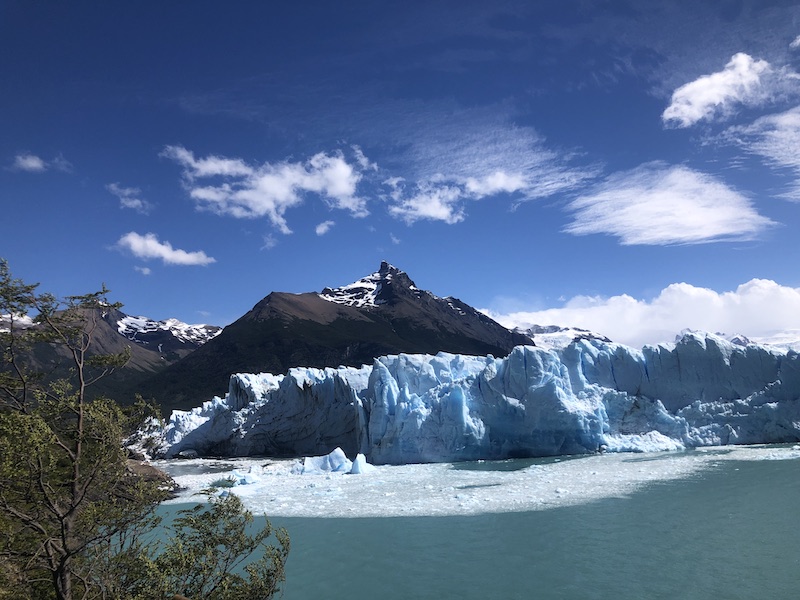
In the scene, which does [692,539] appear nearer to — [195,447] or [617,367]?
[617,367]

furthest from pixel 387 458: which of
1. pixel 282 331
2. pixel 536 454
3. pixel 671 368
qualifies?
pixel 282 331

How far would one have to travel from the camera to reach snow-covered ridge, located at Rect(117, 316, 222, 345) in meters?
145

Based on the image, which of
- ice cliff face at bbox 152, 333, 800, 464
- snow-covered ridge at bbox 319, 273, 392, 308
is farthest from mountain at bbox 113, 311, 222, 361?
ice cliff face at bbox 152, 333, 800, 464

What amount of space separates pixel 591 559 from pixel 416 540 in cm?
405

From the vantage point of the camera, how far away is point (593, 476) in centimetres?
1973

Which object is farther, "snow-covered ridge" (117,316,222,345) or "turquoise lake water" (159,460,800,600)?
Result: "snow-covered ridge" (117,316,222,345)

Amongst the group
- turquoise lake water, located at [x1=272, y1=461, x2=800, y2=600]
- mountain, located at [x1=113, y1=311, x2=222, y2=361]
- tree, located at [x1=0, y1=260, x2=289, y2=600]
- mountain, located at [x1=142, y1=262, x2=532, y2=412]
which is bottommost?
turquoise lake water, located at [x1=272, y1=461, x2=800, y2=600]

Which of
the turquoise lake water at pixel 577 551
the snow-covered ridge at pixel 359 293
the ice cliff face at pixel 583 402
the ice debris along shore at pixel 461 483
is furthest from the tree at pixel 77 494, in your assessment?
the snow-covered ridge at pixel 359 293

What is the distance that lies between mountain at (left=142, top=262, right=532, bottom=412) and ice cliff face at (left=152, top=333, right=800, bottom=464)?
4271 centimetres

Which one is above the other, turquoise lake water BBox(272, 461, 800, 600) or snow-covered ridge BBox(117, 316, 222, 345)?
snow-covered ridge BBox(117, 316, 222, 345)

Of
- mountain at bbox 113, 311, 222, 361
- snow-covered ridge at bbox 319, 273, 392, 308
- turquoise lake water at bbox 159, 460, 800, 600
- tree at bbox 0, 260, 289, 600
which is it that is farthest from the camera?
mountain at bbox 113, 311, 222, 361

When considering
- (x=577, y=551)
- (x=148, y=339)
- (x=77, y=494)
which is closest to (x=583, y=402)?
(x=577, y=551)

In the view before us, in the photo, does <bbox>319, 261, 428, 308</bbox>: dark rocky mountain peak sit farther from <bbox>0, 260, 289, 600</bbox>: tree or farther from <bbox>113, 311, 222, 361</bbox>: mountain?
<bbox>0, 260, 289, 600</bbox>: tree

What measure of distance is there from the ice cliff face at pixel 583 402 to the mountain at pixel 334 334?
140ft
